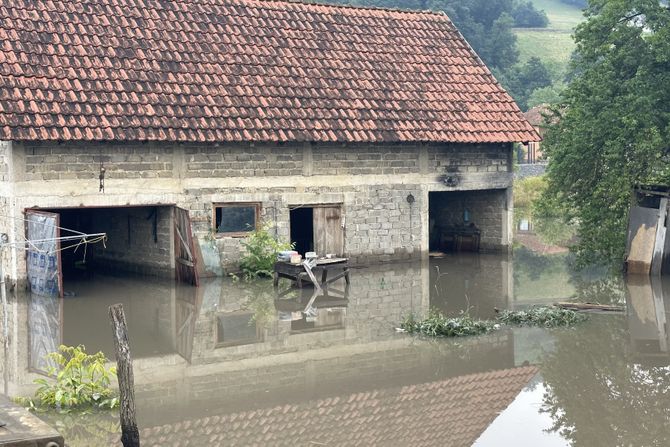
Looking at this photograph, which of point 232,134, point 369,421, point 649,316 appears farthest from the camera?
point 232,134

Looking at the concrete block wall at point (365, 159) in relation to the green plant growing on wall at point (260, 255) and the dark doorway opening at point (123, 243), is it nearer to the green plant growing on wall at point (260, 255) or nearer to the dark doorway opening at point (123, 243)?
the green plant growing on wall at point (260, 255)

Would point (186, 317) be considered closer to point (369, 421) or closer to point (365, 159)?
point (369, 421)

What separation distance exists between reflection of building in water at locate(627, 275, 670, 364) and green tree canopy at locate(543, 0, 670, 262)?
1.75 m

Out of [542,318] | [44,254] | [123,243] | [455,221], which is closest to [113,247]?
[123,243]

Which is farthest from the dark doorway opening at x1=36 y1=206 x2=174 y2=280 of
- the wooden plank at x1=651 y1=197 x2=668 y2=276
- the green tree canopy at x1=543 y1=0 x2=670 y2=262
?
the wooden plank at x1=651 y1=197 x2=668 y2=276

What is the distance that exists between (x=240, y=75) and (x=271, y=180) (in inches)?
95.1

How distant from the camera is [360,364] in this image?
1382cm

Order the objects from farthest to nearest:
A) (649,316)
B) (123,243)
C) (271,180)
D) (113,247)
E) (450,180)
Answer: (450,180) → (113,247) → (123,243) → (271,180) → (649,316)

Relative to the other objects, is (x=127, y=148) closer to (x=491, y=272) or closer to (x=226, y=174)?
(x=226, y=174)

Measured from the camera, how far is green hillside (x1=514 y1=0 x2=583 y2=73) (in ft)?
312

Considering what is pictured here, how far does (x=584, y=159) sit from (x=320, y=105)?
5775 millimetres

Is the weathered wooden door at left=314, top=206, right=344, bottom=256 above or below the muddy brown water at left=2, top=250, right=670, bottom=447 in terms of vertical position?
above

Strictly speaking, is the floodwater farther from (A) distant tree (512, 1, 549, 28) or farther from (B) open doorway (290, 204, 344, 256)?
(A) distant tree (512, 1, 549, 28)

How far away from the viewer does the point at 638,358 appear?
14.1 m
